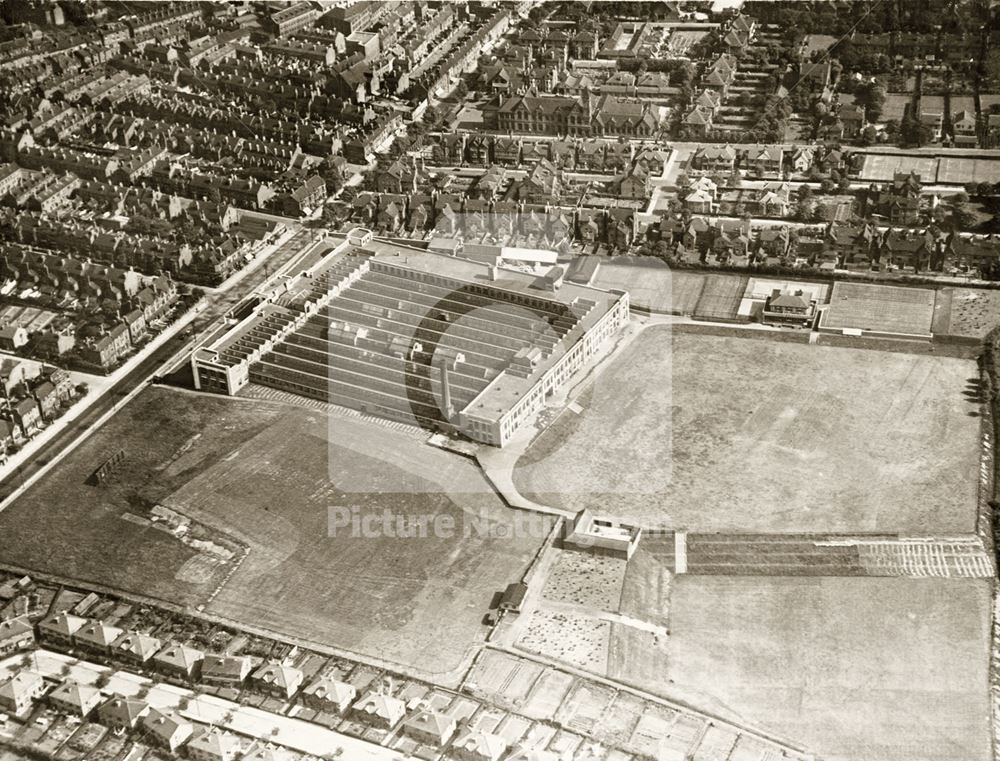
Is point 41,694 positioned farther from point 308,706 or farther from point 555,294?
point 555,294

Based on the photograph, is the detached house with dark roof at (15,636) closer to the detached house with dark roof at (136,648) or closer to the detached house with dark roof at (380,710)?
the detached house with dark roof at (136,648)

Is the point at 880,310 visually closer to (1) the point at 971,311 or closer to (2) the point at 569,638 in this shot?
(1) the point at 971,311

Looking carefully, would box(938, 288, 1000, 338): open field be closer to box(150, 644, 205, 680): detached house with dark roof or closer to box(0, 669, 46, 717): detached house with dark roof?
box(150, 644, 205, 680): detached house with dark roof

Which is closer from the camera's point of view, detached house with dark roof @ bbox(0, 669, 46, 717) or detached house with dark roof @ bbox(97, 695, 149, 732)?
detached house with dark roof @ bbox(97, 695, 149, 732)

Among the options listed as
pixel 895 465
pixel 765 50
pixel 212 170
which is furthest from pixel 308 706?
pixel 765 50

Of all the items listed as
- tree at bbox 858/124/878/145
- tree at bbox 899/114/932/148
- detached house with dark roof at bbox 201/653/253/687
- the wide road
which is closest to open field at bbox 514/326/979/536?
detached house with dark roof at bbox 201/653/253/687

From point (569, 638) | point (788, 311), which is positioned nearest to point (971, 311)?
point (788, 311)
